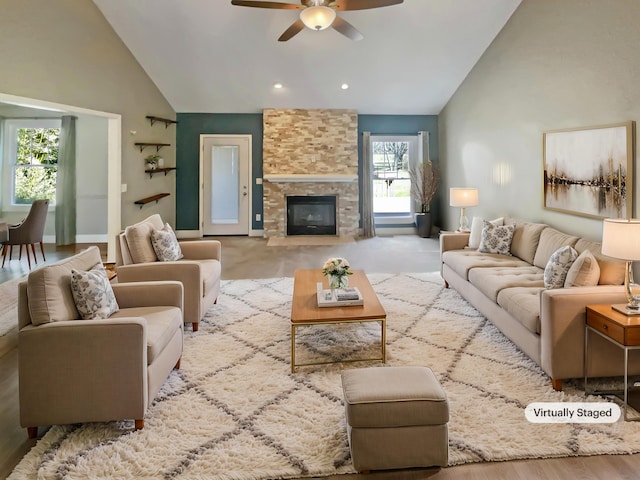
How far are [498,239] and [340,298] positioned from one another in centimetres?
246

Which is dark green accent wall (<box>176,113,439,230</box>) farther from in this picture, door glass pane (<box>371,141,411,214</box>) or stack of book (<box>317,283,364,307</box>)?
stack of book (<box>317,283,364,307</box>)

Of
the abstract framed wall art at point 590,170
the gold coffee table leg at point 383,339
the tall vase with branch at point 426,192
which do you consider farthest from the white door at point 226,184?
the gold coffee table leg at point 383,339

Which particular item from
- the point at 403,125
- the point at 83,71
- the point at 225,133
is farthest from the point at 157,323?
the point at 403,125

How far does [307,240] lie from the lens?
28.2 feet

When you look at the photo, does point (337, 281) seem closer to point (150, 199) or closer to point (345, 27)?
point (345, 27)

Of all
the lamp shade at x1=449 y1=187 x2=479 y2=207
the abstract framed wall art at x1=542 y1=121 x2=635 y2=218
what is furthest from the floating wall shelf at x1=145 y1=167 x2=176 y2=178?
the abstract framed wall art at x1=542 y1=121 x2=635 y2=218

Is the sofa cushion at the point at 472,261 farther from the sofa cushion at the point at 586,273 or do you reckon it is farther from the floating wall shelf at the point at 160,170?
the floating wall shelf at the point at 160,170

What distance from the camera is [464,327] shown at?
3.61m

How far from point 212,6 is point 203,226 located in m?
4.78

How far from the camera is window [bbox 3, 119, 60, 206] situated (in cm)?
771

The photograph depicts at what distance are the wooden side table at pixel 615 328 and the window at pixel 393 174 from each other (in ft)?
22.5

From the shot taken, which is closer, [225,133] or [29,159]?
[29,159]

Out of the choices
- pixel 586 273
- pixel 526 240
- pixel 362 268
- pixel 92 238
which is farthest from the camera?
pixel 92 238

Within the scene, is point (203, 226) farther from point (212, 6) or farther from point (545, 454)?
point (545, 454)
